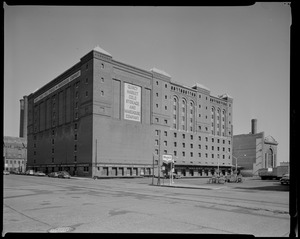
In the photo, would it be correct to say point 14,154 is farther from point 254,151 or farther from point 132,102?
point 254,151

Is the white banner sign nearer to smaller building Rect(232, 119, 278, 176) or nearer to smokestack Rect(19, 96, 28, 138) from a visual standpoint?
smaller building Rect(232, 119, 278, 176)

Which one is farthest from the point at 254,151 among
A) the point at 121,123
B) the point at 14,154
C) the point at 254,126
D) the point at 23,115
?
the point at 14,154

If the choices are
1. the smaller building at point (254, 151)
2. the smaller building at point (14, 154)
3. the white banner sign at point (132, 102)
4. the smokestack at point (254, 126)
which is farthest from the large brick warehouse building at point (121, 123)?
the smaller building at point (14, 154)

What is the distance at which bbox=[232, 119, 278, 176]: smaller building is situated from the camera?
310ft

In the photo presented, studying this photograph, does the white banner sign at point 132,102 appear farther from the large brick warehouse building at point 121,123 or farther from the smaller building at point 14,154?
the smaller building at point 14,154

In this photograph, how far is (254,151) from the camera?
9550 centimetres

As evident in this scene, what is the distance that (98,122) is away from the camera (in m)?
59.2

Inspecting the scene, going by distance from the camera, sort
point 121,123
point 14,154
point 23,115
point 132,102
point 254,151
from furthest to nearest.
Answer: point 23,115 → point 14,154 → point 254,151 → point 132,102 → point 121,123

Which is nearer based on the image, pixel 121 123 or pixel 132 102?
pixel 121 123

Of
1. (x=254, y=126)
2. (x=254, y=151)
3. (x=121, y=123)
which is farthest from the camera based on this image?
(x=254, y=126)

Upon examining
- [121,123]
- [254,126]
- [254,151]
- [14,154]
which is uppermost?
[254,126]

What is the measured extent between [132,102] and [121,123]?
648 cm

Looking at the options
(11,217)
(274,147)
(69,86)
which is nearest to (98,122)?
(69,86)
